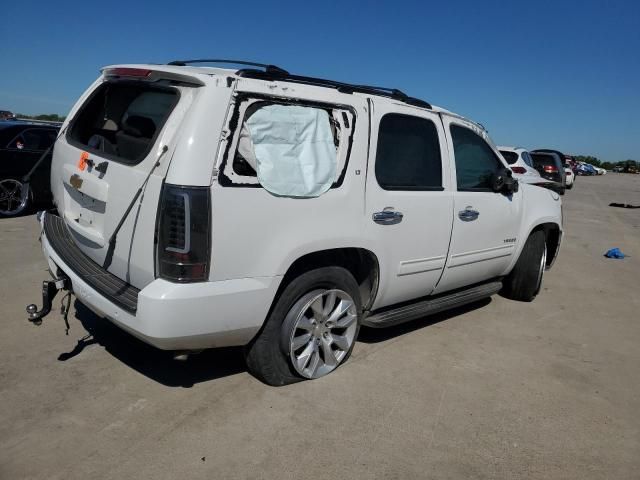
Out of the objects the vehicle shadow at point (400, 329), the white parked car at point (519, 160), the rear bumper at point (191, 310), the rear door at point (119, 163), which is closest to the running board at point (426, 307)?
the vehicle shadow at point (400, 329)

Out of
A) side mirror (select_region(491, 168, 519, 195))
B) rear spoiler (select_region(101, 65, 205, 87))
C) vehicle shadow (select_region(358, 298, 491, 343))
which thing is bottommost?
vehicle shadow (select_region(358, 298, 491, 343))

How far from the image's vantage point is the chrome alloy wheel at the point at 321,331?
10.9ft

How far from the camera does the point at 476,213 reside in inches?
174

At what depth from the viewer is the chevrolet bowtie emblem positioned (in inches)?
130

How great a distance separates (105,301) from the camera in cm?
293

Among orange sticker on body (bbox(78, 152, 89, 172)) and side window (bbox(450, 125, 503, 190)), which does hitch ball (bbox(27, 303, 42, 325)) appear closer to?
orange sticker on body (bbox(78, 152, 89, 172))

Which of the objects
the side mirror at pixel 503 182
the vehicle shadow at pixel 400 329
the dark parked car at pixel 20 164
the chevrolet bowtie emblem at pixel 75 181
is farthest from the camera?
the dark parked car at pixel 20 164

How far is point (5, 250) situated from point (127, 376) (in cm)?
380

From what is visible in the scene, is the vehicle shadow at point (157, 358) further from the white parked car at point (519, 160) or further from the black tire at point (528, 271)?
the white parked car at point (519, 160)

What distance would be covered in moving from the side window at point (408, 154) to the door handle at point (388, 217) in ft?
0.54

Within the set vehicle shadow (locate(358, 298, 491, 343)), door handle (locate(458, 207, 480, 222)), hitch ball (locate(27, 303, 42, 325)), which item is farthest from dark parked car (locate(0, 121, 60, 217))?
door handle (locate(458, 207, 480, 222))

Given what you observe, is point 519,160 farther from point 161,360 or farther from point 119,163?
point 119,163

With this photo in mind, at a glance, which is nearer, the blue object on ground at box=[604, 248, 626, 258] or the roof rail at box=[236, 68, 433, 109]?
the roof rail at box=[236, 68, 433, 109]

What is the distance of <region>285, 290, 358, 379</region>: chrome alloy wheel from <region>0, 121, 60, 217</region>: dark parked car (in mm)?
6748
